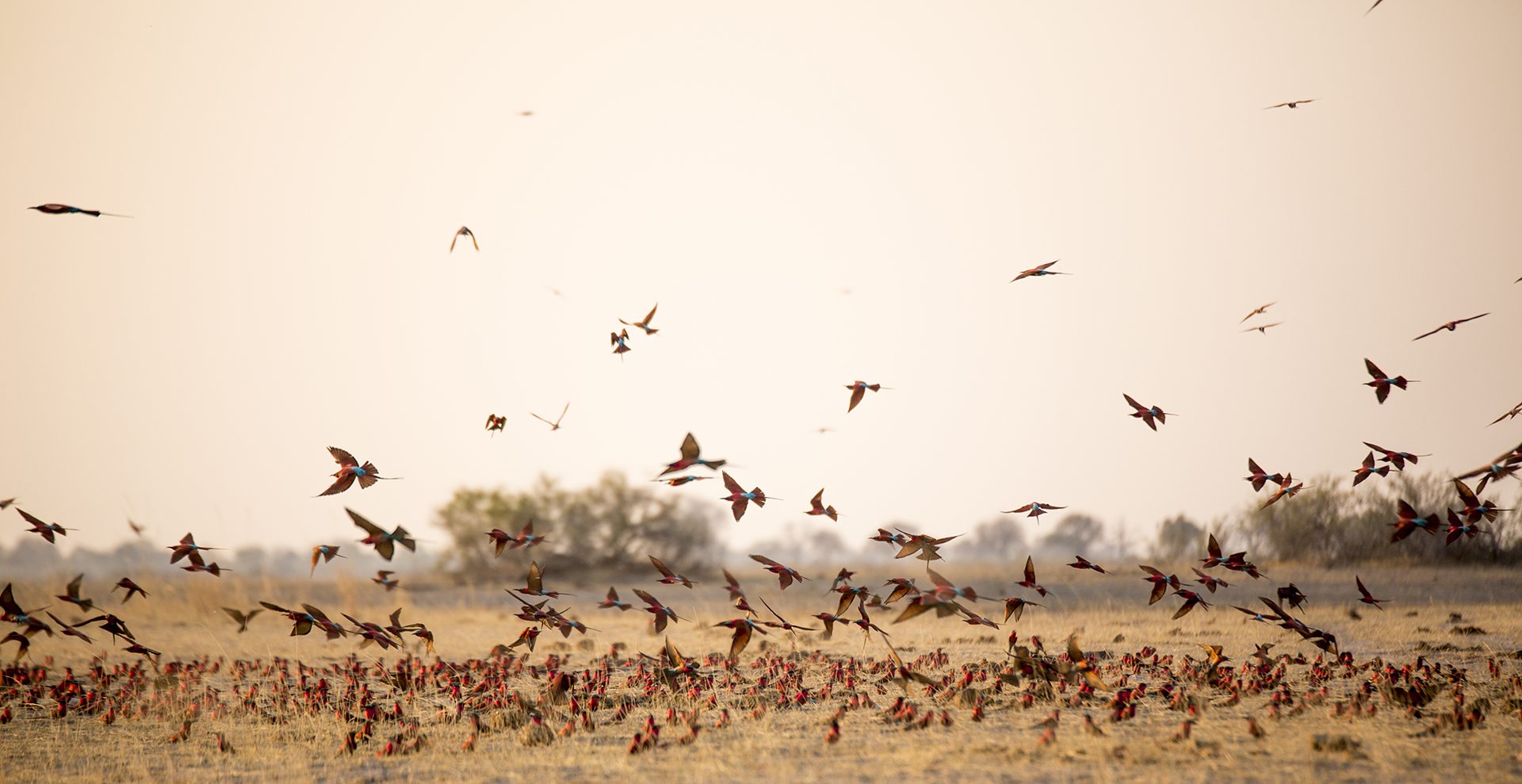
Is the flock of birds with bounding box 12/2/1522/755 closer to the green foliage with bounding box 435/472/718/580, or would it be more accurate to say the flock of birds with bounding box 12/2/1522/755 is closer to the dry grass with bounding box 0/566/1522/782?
the dry grass with bounding box 0/566/1522/782

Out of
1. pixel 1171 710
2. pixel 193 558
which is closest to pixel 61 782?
pixel 193 558

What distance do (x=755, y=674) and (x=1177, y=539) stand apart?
27.4 meters

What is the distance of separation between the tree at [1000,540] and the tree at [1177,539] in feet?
177

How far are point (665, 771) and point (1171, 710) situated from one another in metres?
4.62

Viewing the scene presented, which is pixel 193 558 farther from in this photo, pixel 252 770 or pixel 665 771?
pixel 665 771

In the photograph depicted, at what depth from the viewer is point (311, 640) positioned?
17438 millimetres

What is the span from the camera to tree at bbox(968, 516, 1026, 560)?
9125 centimetres

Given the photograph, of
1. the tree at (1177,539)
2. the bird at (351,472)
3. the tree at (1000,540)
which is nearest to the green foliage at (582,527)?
the tree at (1177,539)

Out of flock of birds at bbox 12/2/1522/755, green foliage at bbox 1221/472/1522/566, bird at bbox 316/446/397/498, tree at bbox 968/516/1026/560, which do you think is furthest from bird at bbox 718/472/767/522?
tree at bbox 968/516/1026/560

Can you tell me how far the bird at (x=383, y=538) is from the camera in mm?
6355

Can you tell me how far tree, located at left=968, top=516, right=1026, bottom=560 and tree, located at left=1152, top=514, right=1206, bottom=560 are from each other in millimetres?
53804

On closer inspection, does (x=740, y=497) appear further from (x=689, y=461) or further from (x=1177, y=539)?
(x=1177, y=539)

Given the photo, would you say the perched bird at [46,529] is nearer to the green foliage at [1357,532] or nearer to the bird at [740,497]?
the bird at [740,497]

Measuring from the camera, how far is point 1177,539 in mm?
34625
